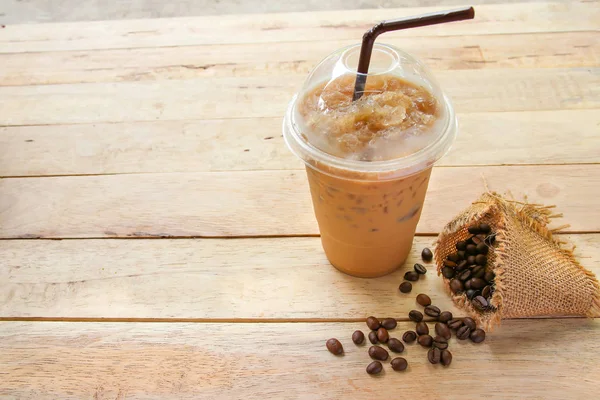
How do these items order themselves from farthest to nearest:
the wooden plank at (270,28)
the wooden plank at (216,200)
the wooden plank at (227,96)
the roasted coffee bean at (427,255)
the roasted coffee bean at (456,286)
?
the wooden plank at (270,28) < the wooden plank at (227,96) < the wooden plank at (216,200) < the roasted coffee bean at (427,255) < the roasted coffee bean at (456,286)

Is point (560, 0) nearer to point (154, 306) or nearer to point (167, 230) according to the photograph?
point (167, 230)

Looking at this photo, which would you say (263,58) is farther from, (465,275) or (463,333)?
(463,333)

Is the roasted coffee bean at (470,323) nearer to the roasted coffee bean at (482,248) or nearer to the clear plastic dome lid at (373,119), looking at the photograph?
the roasted coffee bean at (482,248)

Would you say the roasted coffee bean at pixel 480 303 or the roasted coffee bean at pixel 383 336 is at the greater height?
the roasted coffee bean at pixel 480 303

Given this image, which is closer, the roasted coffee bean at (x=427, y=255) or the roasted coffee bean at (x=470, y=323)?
the roasted coffee bean at (x=470, y=323)

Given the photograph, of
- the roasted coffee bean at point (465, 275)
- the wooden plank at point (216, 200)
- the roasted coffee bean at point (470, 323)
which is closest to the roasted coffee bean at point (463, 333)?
the roasted coffee bean at point (470, 323)

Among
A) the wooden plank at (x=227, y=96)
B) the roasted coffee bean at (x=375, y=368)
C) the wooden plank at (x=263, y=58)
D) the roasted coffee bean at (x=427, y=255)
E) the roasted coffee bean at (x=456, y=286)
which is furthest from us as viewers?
the wooden plank at (x=263, y=58)
